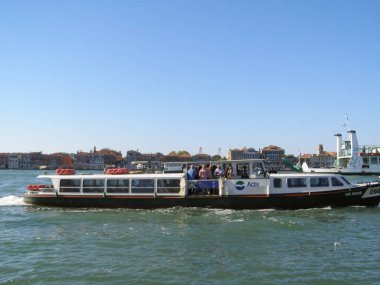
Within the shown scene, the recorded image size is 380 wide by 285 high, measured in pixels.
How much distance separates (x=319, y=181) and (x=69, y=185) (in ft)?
43.6

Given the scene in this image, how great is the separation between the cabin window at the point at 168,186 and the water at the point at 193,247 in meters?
1.41

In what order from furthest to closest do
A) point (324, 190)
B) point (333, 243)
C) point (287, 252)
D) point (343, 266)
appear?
point (324, 190), point (333, 243), point (287, 252), point (343, 266)

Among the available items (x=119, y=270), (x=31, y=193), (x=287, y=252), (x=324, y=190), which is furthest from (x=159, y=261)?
A: (x=31, y=193)

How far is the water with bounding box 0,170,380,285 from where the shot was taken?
10.3 m

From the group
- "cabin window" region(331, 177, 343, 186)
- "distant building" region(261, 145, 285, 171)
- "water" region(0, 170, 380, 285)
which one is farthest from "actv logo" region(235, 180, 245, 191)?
"distant building" region(261, 145, 285, 171)

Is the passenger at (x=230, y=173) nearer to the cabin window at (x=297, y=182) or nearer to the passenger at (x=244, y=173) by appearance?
the passenger at (x=244, y=173)

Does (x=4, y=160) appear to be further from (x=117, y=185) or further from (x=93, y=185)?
(x=117, y=185)

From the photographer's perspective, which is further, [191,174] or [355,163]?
[355,163]

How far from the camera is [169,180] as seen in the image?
68.4 ft

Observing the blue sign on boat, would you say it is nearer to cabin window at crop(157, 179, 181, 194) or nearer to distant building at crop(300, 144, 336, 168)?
cabin window at crop(157, 179, 181, 194)

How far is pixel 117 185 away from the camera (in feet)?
70.8

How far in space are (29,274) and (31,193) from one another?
43.1 ft

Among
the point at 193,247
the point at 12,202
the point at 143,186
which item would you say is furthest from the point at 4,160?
the point at 193,247

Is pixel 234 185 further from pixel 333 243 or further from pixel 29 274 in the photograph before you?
pixel 29 274
